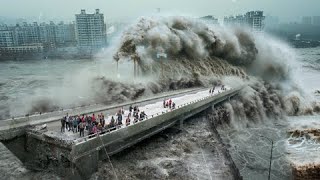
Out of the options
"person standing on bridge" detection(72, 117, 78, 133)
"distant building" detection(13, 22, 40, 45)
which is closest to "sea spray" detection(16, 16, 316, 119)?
"person standing on bridge" detection(72, 117, 78, 133)

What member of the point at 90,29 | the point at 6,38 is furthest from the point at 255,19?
the point at 6,38

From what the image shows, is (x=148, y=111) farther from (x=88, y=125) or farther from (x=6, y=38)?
(x=6, y=38)

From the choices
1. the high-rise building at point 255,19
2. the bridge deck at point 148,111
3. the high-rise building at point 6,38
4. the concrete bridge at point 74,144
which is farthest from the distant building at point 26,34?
the concrete bridge at point 74,144

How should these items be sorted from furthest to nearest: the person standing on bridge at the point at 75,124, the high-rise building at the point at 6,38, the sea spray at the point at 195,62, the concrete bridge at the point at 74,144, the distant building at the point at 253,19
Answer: the distant building at the point at 253,19 → the high-rise building at the point at 6,38 → the sea spray at the point at 195,62 → the person standing on bridge at the point at 75,124 → the concrete bridge at the point at 74,144

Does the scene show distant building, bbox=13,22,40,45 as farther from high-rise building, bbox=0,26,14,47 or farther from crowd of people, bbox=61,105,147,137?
crowd of people, bbox=61,105,147,137

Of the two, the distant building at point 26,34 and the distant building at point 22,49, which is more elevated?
the distant building at point 26,34

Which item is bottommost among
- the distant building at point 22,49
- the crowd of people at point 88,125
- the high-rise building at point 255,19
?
the distant building at point 22,49

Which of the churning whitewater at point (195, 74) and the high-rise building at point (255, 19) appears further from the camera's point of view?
the high-rise building at point (255, 19)

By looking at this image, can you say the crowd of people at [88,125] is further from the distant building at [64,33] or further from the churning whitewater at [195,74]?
the distant building at [64,33]
